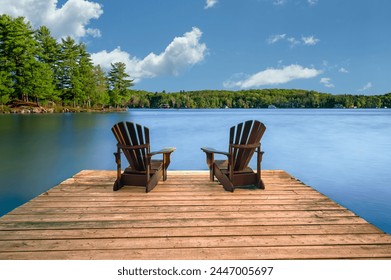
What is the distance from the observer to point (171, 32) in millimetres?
124875

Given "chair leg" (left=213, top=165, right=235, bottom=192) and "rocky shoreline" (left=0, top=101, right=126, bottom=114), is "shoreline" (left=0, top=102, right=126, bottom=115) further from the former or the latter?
"chair leg" (left=213, top=165, right=235, bottom=192)

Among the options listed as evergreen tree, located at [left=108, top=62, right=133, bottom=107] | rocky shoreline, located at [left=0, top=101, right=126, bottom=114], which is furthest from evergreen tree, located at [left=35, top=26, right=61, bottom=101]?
evergreen tree, located at [left=108, top=62, right=133, bottom=107]

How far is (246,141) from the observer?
15.5 feet

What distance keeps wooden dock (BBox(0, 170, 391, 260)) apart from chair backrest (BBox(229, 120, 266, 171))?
46 centimetres

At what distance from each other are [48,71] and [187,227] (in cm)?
4987

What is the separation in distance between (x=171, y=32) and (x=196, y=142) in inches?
4407

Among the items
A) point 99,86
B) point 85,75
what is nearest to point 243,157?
point 85,75

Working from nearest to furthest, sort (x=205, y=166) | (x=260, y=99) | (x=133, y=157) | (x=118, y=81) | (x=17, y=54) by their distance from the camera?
(x=133, y=157), (x=205, y=166), (x=17, y=54), (x=118, y=81), (x=260, y=99)

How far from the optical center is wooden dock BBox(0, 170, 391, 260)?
2.58 m

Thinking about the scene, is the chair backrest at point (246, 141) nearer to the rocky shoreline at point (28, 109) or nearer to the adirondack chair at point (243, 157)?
the adirondack chair at point (243, 157)

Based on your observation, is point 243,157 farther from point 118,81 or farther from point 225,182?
point 118,81

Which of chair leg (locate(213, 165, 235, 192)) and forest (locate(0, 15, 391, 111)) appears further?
forest (locate(0, 15, 391, 111))
